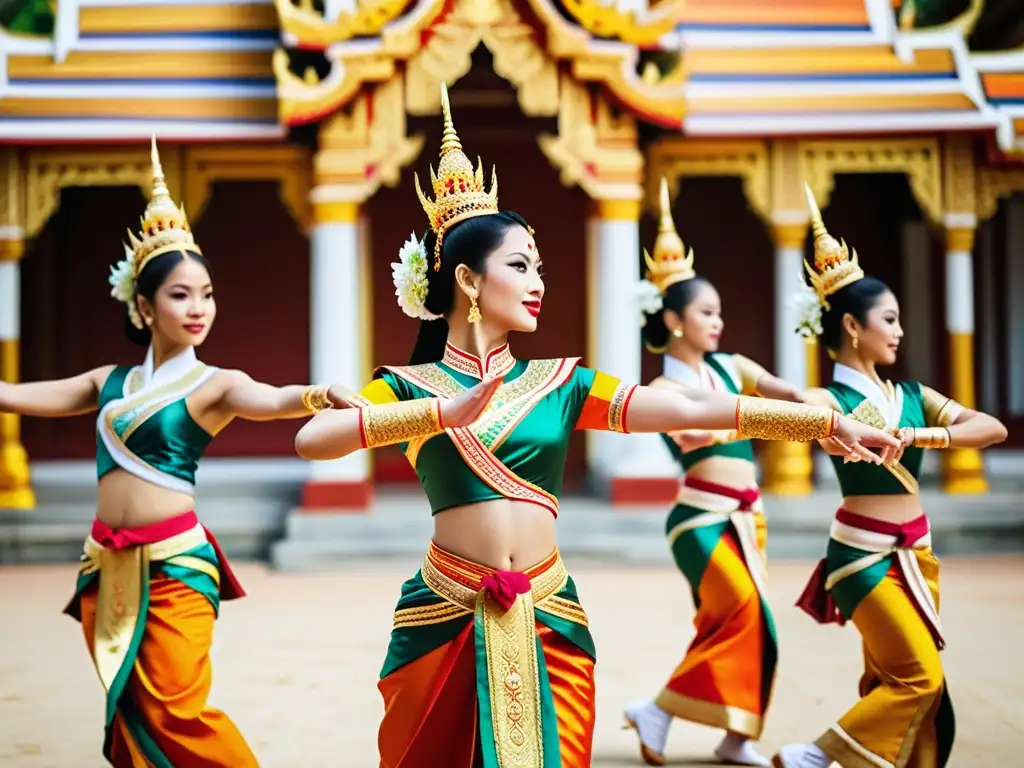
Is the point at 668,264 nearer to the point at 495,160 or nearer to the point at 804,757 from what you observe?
the point at 804,757

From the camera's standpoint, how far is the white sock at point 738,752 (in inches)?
184

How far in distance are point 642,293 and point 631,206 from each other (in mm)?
4699

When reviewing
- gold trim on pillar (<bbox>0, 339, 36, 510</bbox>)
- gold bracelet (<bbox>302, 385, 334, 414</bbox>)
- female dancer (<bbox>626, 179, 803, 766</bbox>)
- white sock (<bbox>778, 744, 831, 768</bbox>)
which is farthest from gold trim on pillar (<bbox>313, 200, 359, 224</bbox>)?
gold bracelet (<bbox>302, 385, 334, 414</bbox>)

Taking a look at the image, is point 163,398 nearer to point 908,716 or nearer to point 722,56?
point 908,716

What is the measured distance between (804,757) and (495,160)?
8961 mm

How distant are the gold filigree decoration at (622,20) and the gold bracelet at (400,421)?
24.7 feet

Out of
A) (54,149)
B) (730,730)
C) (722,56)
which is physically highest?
(722,56)

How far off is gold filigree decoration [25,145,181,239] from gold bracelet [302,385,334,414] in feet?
25.4

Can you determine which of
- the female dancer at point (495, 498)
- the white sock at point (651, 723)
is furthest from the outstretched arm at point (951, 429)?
the white sock at point (651, 723)

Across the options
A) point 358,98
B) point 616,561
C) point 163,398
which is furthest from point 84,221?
point 163,398

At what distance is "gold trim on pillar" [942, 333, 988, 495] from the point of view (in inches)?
413

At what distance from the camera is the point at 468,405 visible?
2.76 m

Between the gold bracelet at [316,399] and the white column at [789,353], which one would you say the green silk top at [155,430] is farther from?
the white column at [789,353]

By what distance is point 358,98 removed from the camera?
10016 millimetres
